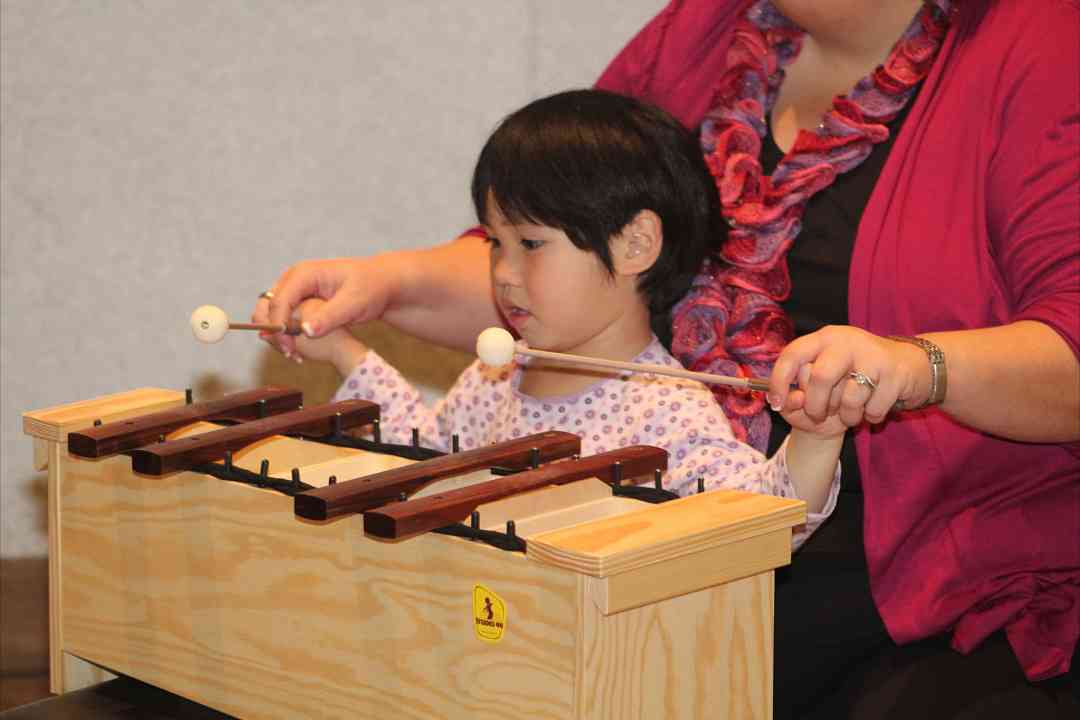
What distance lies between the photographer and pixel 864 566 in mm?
1502

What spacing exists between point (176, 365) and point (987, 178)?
1.76 m

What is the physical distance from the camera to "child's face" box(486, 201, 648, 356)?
5.02 feet

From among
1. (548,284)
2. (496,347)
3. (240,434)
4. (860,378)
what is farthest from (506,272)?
(860,378)

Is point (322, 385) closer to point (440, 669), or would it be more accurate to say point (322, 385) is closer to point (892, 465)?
point (892, 465)

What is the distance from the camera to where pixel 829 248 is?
1588 millimetres

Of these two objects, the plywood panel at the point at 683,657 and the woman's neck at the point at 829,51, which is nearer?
the plywood panel at the point at 683,657

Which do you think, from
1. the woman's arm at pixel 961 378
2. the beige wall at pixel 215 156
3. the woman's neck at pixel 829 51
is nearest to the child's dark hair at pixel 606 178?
the woman's neck at pixel 829 51

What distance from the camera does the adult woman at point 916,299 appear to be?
1308mm

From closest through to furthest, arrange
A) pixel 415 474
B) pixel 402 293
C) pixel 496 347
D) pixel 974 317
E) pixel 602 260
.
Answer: pixel 415 474
pixel 496 347
pixel 974 317
pixel 602 260
pixel 402 293

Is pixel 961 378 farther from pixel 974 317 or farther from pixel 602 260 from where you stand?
pixel 602 260

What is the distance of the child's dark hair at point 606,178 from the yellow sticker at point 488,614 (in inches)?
21.6

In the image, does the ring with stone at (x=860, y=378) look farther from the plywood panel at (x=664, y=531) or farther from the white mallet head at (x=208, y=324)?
the white mallet head at (x=208, y=324)

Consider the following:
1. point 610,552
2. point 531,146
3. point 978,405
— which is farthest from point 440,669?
point 531,146

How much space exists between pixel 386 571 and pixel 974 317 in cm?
65
